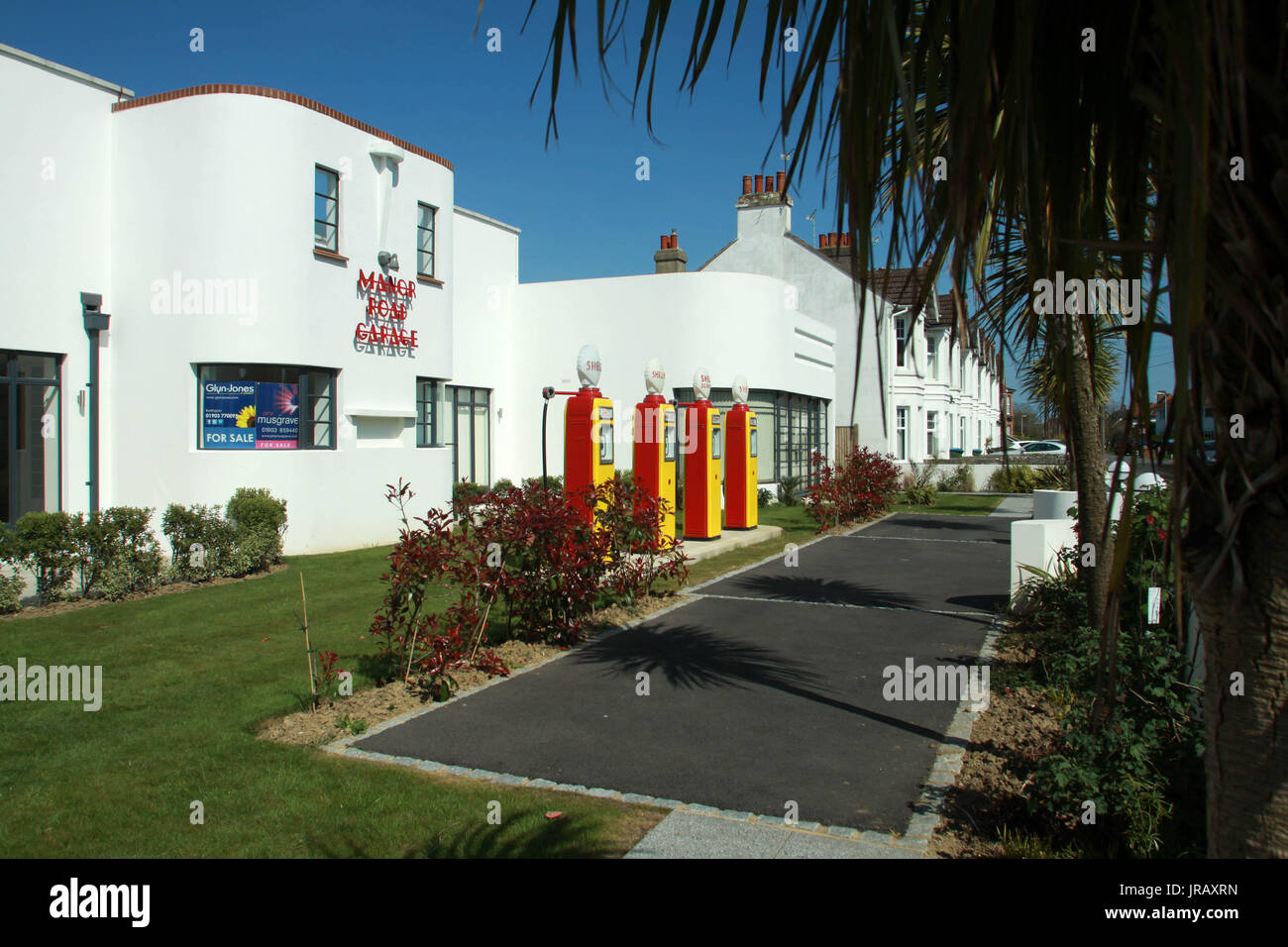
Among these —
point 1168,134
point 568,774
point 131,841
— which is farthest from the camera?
point 568,774

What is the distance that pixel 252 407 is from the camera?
13.3 meters

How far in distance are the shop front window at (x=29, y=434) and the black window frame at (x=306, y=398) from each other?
1.85 metres

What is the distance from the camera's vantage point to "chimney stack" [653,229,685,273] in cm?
2548

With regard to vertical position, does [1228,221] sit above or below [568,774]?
above

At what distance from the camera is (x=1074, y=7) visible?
179 cm

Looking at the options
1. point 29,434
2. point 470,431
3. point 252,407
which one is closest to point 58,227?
point 29,434

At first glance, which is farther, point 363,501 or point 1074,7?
point 363,501

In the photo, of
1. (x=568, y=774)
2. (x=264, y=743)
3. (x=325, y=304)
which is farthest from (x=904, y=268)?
(x=325, y=304)

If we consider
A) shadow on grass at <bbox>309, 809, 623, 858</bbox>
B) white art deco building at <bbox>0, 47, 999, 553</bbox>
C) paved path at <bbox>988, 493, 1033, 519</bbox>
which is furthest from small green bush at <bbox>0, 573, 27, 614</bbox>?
paved path at <bbox>988, 493, 1033, 519</bbox>

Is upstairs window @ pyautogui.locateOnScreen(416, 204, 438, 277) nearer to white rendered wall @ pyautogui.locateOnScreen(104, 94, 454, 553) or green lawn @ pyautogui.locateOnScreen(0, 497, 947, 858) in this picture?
white rendered wall @ pyautogui.locateOnScreen(104, 94, 454, 553)

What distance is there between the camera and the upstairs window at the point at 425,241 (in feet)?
55.0

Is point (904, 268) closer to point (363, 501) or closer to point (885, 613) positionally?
point (885, 613)

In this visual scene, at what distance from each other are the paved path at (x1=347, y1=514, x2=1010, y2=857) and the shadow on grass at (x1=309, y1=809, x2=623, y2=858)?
0.26m

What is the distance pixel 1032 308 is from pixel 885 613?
7.79 m
